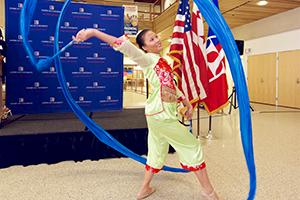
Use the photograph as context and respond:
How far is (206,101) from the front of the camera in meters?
3.46

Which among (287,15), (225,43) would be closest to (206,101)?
(225,43)

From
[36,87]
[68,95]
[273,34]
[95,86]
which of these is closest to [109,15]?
[95,86]

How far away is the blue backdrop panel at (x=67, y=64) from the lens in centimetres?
368

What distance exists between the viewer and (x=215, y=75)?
340 cm

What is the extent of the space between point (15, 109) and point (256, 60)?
9217mm

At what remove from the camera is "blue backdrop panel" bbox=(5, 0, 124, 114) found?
3.68m

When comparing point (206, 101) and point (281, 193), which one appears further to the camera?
point (206, 101)

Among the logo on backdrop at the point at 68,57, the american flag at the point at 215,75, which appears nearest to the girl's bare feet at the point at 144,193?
the american flag at the point at 215,75

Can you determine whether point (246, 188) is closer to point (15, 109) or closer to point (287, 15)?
point (15, 109)

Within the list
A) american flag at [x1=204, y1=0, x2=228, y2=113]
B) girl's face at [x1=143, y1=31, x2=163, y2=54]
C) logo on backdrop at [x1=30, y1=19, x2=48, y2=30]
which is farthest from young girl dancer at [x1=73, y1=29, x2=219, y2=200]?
logo on backdrop at [x1=30, y1=19, x2=48, y2=30]

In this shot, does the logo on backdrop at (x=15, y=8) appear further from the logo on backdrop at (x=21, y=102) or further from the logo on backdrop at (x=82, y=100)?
the logo on backdrop at (x=82, y=100)

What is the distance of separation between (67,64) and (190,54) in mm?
1982

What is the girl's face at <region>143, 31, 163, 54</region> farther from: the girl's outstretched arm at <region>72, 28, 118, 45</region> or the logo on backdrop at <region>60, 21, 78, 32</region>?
the logo on backdrop at <region>60, 21, 78, 32</region>

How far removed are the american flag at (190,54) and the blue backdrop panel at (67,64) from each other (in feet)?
3.99
